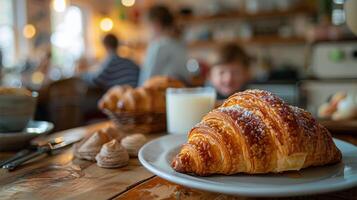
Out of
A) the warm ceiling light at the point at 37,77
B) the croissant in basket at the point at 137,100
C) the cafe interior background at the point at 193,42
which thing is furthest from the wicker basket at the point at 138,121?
the warm ceiling light at the point at 37,77

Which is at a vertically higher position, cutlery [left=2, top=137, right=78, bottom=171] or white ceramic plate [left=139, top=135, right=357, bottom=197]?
white ceramic plate [left=139, top=135, right=357, bottom=197]

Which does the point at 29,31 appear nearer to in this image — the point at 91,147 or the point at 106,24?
the point at 106,24

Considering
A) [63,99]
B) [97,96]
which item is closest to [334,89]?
[97,96]

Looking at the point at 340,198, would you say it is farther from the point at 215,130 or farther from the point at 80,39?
the point at 80,39

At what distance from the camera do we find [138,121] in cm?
100

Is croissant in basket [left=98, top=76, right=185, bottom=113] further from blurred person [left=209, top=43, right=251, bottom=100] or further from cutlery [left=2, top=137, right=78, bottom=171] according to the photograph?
blurred person [left=209, top=43, right=251, bottom=100]

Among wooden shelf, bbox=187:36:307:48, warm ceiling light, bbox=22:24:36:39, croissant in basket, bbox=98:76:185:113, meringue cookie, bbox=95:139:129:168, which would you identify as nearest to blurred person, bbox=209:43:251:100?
croissant in basket, bbox=98:76:185:113

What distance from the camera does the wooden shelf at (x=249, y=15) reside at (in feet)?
14.8

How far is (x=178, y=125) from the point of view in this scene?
96 cm

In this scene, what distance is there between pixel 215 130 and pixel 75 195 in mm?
215

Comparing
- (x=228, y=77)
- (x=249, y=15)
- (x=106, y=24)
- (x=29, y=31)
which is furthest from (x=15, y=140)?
(x=106, y=24)

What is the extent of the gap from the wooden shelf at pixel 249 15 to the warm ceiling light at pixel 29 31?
196 centimetres

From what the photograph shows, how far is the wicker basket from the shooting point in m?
1.00

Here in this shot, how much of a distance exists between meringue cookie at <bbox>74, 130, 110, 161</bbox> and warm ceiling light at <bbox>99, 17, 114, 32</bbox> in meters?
5.44
